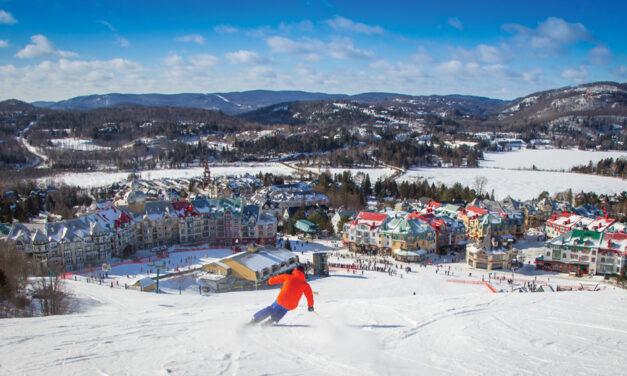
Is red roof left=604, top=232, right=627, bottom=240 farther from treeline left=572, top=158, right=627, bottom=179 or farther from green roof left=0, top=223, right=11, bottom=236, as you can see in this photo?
treeline left=572, top=158, right=627, bottom=179

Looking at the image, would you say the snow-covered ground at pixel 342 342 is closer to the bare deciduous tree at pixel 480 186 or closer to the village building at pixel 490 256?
the village building at pixel 490 256

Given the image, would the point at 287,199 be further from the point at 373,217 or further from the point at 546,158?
the point at 546,158

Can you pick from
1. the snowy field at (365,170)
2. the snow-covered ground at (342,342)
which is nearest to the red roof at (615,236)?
the snow-covered ground at (342,342)

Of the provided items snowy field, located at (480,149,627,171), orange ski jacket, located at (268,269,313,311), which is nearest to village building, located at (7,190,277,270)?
orange ski jacket, located at (268,269,313,311)

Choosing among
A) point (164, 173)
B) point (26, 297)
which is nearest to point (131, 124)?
point (164, 173)

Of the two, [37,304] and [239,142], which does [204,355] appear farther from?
[239,142]

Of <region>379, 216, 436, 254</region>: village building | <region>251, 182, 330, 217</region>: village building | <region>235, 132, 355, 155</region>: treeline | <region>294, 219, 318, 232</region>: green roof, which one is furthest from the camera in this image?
<region>235, 132, 355, 155</region>: treeline
